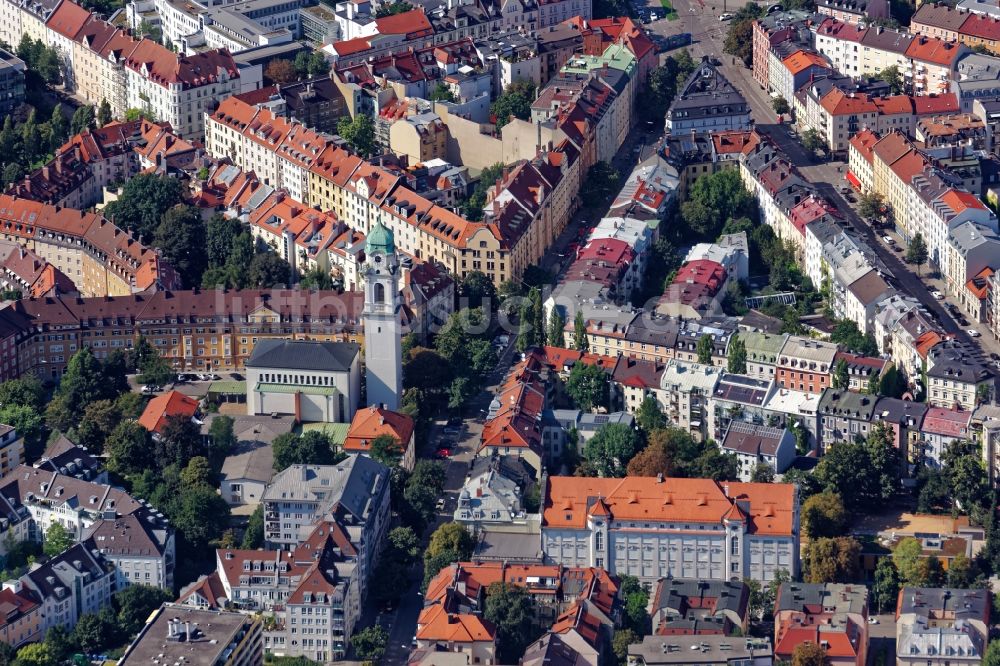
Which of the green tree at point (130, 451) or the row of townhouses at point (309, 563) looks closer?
the row of townhouses at point (309, 563)

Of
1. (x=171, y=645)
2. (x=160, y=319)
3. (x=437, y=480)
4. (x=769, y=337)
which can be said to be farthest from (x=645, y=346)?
(x=171, y=645)

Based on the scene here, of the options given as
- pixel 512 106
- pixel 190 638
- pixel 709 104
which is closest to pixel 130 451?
pixel 190 638

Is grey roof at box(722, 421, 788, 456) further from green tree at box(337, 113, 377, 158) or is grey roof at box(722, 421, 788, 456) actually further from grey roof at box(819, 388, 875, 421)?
green tree at box(337, 113, 377, 158)

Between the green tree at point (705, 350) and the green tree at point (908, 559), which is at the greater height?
the green tree at point (705, 350)

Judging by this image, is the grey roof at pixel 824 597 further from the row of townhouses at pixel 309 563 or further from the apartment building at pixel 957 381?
the row of townhouses at pixel 309 563

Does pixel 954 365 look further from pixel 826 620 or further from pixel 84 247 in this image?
pixel 84 247

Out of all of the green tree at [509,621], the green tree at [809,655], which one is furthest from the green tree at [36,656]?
the green tree at [809,655]

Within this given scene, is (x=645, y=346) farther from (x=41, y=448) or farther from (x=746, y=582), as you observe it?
(x=41, y=448)
